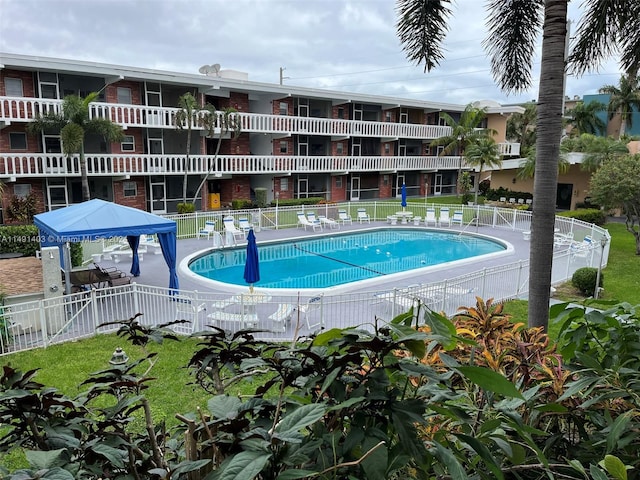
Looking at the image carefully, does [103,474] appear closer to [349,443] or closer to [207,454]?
[207,454]

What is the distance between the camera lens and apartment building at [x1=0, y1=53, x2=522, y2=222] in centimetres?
2266

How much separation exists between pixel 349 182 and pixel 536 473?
3530cm

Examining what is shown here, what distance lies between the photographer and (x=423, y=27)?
29.3 ft

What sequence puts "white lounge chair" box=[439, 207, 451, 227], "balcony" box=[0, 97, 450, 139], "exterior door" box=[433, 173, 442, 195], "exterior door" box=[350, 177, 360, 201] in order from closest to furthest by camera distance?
"balcony" box=[0, 97, 450, 139]
"white lounge chair" box=[439, 207, 451, 227]
"exterior door" box=[350, 177, 360, 201]
"exterior door" box=[433, 173, 442, 195]

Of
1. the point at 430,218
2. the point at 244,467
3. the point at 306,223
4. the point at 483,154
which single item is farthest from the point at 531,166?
the point at 244,467

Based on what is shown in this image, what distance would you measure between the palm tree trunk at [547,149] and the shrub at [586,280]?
327 inches

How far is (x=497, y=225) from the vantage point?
26.0 m

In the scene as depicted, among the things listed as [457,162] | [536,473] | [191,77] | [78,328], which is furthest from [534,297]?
[457,162]

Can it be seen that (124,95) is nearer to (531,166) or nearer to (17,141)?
(17,141)

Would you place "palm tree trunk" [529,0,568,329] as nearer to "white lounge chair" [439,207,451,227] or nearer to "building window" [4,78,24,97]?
"white lounge chair" [439,207,451,227]

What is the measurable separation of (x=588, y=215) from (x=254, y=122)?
19863 millimetres

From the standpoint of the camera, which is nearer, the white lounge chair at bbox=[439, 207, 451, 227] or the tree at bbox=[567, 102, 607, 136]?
the white lounge chair at bbox=[439, 207, 451, 227]

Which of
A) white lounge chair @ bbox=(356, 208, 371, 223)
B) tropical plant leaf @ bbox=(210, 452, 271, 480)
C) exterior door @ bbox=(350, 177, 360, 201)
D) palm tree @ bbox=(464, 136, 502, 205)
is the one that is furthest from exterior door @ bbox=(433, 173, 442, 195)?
tropical plant leaf @ bbox=(210, 452, 271, 480)

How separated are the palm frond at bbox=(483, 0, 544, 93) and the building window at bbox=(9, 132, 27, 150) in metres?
22.5
